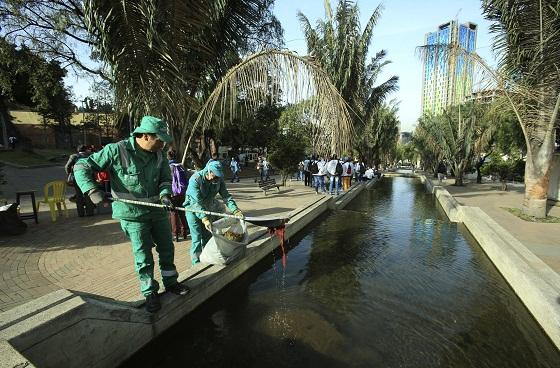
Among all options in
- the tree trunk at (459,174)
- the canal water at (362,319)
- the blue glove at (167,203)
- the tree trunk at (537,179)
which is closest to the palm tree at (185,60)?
the canal water at (362,319)

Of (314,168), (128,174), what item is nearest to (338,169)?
(314,168)

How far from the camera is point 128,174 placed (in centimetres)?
343

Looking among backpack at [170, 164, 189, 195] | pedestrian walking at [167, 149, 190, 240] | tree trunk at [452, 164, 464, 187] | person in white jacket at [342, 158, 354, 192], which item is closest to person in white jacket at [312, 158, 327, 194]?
person in white jacket at [342, 158, 354, 192]

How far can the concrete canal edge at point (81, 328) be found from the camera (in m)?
2.33

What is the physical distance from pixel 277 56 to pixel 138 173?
349 cm

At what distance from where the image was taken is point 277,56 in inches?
228

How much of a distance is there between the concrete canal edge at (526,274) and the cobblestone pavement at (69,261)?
192 inches

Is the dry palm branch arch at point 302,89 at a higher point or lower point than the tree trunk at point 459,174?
higher

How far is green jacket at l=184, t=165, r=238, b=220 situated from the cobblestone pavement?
1.09 m

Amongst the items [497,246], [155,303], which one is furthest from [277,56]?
[497,246]

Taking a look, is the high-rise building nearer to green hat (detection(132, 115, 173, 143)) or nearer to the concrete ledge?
green hat (detection(132, 115, 173, 143))

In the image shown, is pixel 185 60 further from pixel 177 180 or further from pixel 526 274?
pixel 526 274

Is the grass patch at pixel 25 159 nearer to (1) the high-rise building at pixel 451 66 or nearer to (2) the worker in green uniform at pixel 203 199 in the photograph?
(2) the worker in green uniform at pixel 203 199

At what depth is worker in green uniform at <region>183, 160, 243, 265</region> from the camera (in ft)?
15.7
